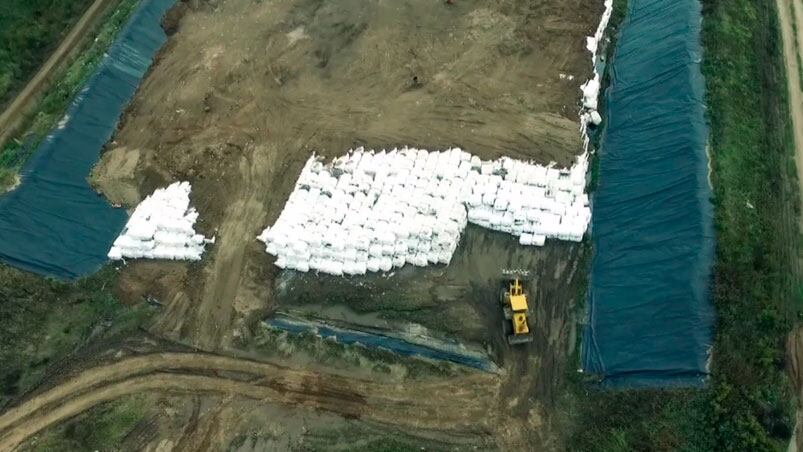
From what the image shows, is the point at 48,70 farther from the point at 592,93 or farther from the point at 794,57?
the point at 794,57

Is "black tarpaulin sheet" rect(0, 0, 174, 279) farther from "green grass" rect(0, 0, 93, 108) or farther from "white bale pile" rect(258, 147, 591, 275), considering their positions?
"white bale pile" rect(258, 147, 591, 275)

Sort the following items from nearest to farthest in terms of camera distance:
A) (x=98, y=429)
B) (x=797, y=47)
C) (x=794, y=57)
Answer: (x=98, y=429)
(x=794, y=57)
(x=797, y=47)

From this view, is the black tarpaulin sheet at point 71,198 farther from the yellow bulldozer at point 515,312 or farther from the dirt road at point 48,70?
the yellow bulldozer at point 515,312

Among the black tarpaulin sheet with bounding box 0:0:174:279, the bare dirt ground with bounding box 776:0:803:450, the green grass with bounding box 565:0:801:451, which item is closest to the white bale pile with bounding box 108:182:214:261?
the black tarpaulin sheet with bounding box 0:0:174:279

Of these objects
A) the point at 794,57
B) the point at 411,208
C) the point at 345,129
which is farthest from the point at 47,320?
the point at 794,57

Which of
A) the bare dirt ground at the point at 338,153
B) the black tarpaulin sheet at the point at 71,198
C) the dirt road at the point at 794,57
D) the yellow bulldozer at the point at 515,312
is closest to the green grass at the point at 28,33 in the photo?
the black tarpaulin sheet at the point at 71,198
